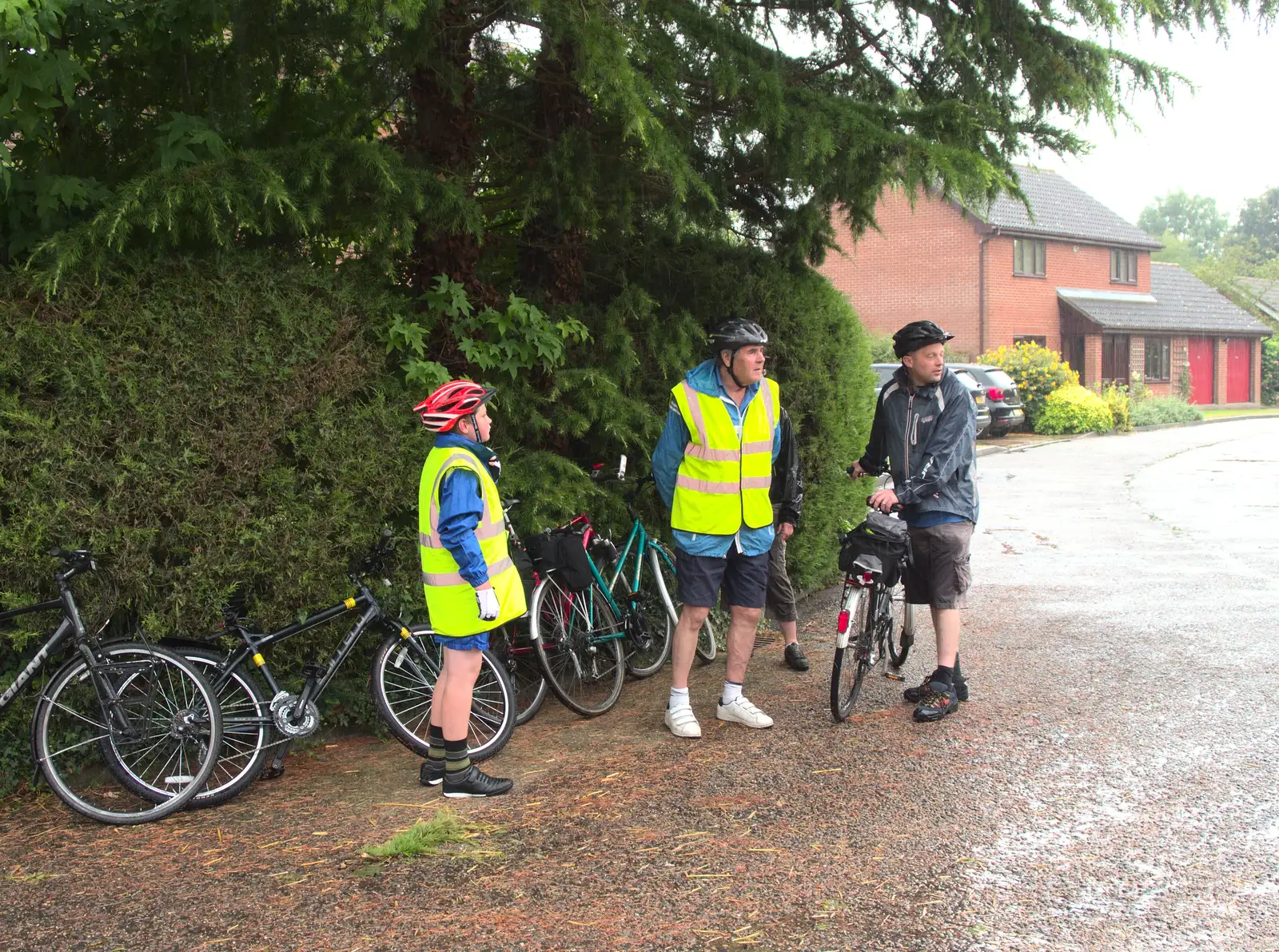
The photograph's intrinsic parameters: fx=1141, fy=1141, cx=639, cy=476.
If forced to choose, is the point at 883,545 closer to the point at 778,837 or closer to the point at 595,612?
the point at 595,612

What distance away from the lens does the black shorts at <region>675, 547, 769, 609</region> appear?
5660mm

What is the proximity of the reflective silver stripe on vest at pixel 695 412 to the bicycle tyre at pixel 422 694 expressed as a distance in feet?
4.83

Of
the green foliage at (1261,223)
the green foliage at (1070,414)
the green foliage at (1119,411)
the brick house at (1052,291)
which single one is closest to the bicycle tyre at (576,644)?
the green foliage at (1070,414)

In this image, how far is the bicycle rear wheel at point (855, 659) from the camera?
5.72 m

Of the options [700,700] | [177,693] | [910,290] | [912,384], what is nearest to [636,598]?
[700,700]

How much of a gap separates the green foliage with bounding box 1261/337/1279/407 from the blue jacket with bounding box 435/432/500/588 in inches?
2025

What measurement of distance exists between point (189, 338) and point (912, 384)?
3.56 metres

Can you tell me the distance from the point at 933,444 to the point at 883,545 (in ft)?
1.97

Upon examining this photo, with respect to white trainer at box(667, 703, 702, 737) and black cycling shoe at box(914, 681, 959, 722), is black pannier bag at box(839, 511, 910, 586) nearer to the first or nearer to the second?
black cycling shoe at box(914, 681, 959, 722)

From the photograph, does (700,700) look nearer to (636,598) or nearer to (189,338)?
(636,598)

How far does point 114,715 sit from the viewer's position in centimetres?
473

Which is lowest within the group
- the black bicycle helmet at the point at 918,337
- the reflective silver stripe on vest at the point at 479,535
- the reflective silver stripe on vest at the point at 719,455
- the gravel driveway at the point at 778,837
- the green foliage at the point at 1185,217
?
the gravel driveway at the point at 778,837

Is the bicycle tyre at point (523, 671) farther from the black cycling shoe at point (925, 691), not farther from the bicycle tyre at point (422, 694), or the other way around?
the black cycling shoe at point (925, 691)

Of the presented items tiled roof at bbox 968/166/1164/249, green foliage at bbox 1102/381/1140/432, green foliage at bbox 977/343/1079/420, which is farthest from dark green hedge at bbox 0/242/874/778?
tiled roof at bbox 968/166/1164/249
